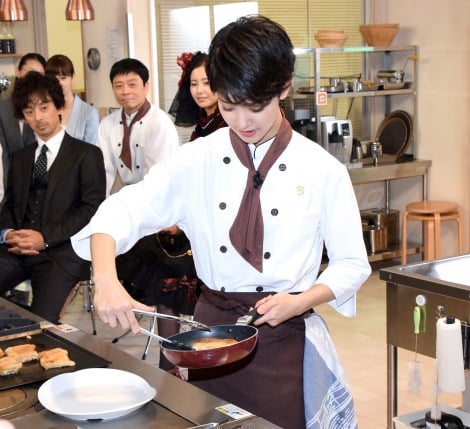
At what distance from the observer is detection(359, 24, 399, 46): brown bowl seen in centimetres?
582

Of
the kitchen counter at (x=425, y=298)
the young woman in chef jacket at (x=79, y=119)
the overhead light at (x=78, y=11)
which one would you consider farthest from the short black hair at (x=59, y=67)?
the kitchen counter at (x=425, y=298)

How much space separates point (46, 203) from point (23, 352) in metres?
2.00

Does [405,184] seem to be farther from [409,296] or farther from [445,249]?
[409,296]

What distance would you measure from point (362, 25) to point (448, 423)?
410cm

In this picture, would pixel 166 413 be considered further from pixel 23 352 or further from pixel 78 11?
pixel 78 11

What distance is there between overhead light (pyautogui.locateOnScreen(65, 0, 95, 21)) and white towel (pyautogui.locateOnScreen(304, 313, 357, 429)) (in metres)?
3.94

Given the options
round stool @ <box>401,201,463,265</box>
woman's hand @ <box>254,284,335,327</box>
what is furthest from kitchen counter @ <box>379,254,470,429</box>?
round stool @ <box>401,201,463,265</box>

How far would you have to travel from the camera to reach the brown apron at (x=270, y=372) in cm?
190

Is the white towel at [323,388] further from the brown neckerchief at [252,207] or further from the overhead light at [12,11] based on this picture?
the overhead light at [12,11]

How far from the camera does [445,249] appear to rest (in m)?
5.89

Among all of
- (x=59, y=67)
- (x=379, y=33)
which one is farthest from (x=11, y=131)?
(x=379, y=33)

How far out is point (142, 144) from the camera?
15.4 feet

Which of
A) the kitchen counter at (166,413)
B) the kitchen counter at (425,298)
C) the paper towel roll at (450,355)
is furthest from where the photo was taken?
the kitchen counter at (425,298)

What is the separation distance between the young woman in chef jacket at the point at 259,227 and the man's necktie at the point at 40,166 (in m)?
2.01
